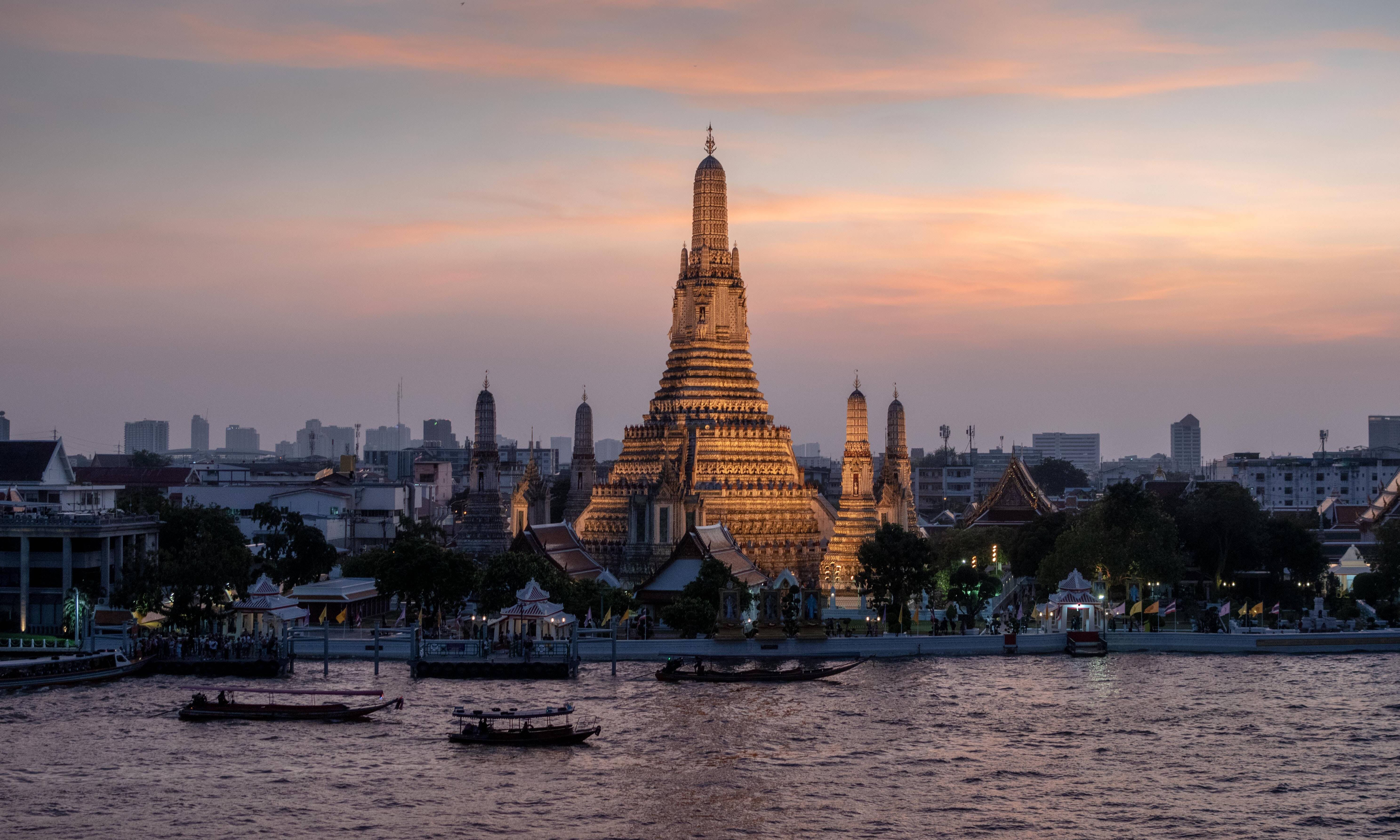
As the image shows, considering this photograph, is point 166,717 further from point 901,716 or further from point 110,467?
point 110,467

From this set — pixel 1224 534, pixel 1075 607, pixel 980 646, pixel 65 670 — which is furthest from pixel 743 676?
pixel 1224 534

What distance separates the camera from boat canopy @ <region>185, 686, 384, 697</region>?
64.7m

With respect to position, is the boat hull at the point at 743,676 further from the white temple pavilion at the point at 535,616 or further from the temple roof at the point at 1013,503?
the temple roof at the point at 1013,503

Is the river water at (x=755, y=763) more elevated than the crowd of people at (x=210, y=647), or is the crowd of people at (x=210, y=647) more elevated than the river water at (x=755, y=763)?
the crowd of people at (x=210, y=647)

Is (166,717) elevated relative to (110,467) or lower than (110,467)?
lower

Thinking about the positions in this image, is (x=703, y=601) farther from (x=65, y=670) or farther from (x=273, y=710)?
(x=65, y=670)

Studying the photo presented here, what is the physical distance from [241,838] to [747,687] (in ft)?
102

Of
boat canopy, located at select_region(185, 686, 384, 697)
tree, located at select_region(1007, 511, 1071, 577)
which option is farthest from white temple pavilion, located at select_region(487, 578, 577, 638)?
tree, located at select_region(1007, 511, 1071, 577)

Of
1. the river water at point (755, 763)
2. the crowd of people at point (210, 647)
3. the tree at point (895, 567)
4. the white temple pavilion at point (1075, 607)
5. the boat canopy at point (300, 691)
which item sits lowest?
the river water at point (755, 763)

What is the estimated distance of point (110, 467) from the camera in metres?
178

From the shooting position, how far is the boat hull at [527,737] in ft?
200

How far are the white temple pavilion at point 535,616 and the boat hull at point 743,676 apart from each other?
5843 millimetres

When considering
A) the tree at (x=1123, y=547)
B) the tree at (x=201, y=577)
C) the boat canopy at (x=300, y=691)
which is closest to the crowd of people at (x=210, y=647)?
the tree at (x=201, y=577)

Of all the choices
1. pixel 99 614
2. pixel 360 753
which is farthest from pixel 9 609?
pixel 360 753
